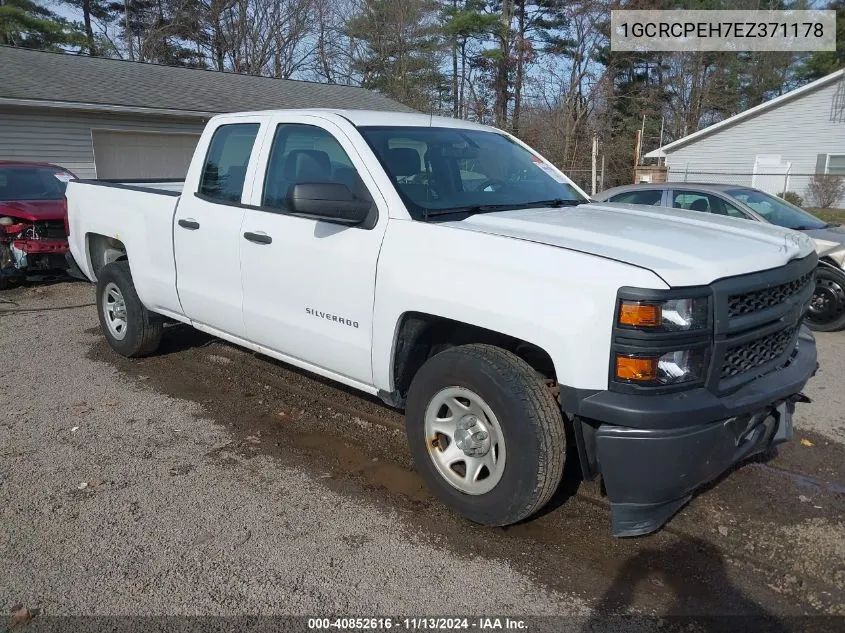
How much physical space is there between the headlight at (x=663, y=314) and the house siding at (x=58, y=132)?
1646 centimetres

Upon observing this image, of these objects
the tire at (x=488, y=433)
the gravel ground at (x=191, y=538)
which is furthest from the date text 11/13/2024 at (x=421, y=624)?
the tire at (x=488, y=433)

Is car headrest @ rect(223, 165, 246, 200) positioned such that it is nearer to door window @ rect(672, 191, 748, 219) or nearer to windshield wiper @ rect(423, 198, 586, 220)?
windshield wiper @ rect(423, 198, 586, 220)

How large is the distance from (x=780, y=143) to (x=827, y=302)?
25.5 m

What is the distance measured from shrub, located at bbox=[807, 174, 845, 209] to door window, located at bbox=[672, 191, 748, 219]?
20.1 metres

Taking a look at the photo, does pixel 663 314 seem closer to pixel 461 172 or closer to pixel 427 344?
pixel 427 344

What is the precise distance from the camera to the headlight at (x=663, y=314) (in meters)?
Answer: 2.72

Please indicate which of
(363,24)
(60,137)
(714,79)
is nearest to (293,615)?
(60,137)

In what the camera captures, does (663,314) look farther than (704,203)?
No

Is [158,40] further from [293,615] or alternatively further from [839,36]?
[293,615]

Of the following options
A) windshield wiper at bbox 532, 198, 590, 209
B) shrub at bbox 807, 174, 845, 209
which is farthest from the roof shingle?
shrub at bbox 807, 174, 845, 209

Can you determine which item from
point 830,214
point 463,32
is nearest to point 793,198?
point 830,214

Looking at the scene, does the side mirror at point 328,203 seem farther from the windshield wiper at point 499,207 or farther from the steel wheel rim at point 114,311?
the steel wheel rim at point 114,311

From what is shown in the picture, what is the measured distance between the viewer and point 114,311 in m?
6.16

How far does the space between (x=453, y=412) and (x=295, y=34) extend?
3781 centimetres
